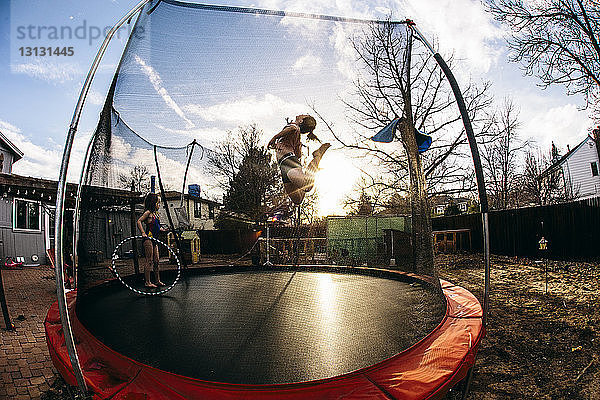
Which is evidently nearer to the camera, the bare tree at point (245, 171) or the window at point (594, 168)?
the bare tree at point (245, 171)

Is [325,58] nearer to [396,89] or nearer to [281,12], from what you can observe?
[281,12]

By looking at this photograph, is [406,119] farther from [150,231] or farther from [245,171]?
[150,231]

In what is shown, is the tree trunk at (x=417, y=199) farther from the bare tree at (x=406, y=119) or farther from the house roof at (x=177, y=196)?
the house roof at (x=177, y=196)

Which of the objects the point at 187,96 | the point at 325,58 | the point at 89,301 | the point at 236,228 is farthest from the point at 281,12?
the point at 89,301

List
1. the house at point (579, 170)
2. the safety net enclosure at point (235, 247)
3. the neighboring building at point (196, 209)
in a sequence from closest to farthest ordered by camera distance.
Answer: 1. the safety net enclosure at point (235, 247)
2. the neighboring building at point (196, 209)
3. the house at point (579, 170)

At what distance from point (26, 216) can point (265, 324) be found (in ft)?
33.4

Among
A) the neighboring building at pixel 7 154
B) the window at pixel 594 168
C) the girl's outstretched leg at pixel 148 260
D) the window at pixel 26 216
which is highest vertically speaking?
the neighboring building at pixel 7 154

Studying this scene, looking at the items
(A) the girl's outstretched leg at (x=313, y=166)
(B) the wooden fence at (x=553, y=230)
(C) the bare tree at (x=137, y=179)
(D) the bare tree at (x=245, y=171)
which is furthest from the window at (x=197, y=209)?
(B) the wooden fence at (x=553, y=230)

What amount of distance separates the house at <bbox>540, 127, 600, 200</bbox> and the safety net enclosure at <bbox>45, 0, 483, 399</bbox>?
14668 millimetres

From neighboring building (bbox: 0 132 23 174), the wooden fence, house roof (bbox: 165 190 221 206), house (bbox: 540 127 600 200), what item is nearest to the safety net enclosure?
house roof (bbox: 165 190 221 206)

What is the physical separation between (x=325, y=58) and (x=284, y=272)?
3.75 ft

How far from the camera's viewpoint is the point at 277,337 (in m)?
1.34

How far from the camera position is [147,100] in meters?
1.53

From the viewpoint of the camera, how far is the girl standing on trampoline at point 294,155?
60.9 inches
